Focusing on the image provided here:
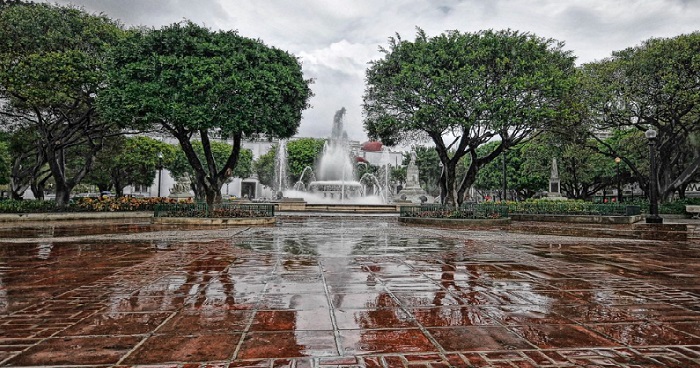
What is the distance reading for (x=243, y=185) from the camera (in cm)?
7462

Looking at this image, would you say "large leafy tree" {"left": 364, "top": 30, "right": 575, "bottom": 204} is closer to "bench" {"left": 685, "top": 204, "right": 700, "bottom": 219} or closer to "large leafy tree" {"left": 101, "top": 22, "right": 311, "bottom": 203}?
"large leafy tree" {"left": 101, "top": 22, "right": 311, "bottom": 203}

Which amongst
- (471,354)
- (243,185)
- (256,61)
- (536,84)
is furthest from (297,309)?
(243,185)

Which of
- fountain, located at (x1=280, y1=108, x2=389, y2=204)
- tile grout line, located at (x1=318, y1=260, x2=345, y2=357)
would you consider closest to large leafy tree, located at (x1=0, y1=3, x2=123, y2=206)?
tile grout line, located at (x1=318, y1=260, x2=345, y2=357)

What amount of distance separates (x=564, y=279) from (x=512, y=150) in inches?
1954

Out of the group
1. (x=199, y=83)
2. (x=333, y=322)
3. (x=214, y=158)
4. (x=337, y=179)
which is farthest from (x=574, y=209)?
(x=214, y=158)

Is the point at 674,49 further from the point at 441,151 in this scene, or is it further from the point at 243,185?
the point at 243,185

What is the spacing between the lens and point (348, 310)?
13.8 feet

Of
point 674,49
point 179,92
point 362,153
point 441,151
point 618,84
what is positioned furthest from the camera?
point 362,153

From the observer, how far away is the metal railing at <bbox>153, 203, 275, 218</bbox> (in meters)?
17.6

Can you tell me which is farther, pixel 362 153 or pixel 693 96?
pixel 362 153

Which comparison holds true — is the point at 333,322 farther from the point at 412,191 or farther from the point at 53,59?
the point at 412,191

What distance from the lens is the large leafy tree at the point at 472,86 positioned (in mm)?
18078

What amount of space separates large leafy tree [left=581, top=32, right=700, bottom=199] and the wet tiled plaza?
771 inches

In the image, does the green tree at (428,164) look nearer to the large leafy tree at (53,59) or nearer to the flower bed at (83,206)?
the flower bed at (83,206)
